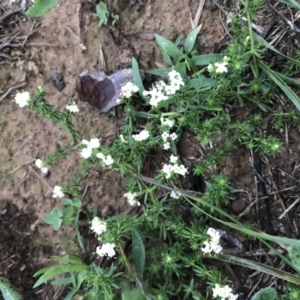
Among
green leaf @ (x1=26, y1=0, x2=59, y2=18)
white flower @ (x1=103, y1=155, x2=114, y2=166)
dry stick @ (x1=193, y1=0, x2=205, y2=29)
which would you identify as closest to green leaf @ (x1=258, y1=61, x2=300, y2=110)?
dry stick @ (x1=193, y1=0, x2=205, y2=29)

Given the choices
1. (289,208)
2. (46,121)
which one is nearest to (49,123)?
(46,121)

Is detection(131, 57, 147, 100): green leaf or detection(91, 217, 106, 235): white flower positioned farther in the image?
detection(131, 57, 147, 100): green leaf

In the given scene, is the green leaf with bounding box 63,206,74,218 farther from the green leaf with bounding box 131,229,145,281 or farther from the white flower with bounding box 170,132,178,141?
the white flower with bounding box 170,132,178,141

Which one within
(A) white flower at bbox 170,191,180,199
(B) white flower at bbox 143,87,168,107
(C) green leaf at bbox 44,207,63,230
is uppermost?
(B) white flower at bbox 143,87,168,107

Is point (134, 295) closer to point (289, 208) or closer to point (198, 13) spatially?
point (289, 208)

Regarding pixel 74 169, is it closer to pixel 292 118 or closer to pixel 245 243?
pixel 245 243

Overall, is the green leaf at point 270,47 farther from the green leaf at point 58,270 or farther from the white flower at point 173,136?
the green leaf at point 58,270

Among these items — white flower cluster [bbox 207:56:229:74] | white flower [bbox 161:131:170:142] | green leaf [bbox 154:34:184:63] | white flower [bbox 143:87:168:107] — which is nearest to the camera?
white flower cluster [bbox 207:56:229:74]

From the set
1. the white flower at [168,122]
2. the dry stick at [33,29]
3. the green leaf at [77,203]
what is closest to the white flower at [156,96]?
the white flower at [168,122]
